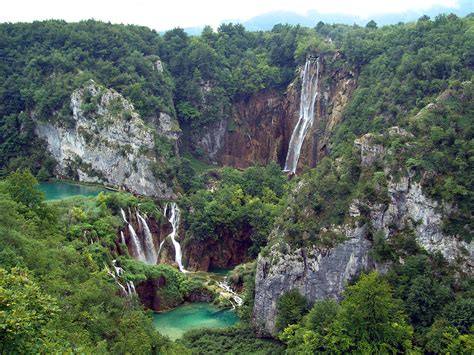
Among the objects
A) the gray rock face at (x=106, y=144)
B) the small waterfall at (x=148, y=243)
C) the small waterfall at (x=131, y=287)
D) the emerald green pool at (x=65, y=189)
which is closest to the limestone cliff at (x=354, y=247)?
the small waterfall at (x=131, y=287)

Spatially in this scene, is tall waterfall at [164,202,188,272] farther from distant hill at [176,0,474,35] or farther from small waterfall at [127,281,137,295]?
distant hill at [176,0,474,35]

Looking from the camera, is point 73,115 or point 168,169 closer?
point 168,169

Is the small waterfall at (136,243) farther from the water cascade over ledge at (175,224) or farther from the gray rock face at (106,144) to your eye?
the gray rock face at (106,144)

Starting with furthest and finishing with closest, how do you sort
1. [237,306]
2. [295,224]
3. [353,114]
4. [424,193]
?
[353,114]
[237,306]
[295,224]
[424,193]

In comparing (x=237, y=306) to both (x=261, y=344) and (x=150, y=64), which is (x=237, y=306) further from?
(x=150, y=64)

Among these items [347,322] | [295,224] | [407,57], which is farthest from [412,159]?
[407,57]

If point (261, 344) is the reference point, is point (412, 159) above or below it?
above
